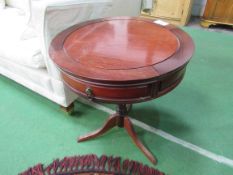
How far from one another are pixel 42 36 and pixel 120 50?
19.1 inches

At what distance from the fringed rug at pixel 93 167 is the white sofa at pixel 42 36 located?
1.24 ft

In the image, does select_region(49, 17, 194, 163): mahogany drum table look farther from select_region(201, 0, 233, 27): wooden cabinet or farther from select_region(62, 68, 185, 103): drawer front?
select_region(201, 0, 233, 27): wooden cabinet

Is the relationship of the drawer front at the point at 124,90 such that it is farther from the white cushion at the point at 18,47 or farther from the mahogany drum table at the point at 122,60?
the white cushion at the point at 18,47

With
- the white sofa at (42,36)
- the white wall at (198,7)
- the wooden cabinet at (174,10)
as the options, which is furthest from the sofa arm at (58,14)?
the white wall at (198,7)

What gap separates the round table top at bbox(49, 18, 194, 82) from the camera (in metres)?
0.69

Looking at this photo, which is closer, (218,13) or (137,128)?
(137,128)

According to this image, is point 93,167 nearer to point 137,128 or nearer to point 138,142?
point 138,142

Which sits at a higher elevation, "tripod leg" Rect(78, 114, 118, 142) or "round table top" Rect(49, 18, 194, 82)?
"round table top" Rect(49, 18, 194, 82)

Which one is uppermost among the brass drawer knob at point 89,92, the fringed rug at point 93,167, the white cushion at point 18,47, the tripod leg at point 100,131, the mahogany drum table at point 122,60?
the mahogany drum table at point 122,60

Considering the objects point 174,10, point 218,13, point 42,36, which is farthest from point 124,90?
point 218,13

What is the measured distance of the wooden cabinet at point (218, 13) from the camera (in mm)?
2564

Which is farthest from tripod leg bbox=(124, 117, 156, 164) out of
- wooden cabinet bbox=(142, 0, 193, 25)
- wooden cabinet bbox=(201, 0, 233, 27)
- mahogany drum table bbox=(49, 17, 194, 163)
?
wooden cabinet bbox=(201, 0, 233, 27)

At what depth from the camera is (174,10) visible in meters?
2.74

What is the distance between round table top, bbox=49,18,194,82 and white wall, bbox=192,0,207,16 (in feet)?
7.82
